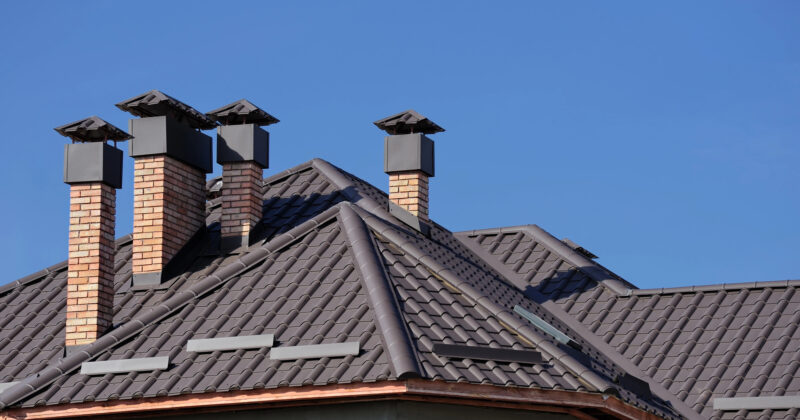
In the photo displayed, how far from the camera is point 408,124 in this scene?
1947cm

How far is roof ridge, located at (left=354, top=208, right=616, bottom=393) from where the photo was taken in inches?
567

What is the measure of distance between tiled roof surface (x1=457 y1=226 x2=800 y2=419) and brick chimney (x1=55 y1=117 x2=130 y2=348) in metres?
6.94

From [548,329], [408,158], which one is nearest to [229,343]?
[548,329]

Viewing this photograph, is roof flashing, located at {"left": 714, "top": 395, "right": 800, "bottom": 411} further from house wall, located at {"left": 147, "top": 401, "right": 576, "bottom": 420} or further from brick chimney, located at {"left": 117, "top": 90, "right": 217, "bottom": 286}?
brick chimney, located at {"left": 117, "top": 90, "right": 217, "bottom": 286}

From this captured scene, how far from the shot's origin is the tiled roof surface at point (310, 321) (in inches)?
558

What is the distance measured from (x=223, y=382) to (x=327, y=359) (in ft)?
3.76

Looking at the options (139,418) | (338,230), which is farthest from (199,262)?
(139,418)

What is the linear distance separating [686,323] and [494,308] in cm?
556

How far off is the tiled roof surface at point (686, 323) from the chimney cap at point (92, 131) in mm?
6930

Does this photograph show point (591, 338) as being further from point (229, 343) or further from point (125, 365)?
point (125, 365)

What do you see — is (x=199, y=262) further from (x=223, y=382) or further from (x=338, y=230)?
(x=223, y=382)

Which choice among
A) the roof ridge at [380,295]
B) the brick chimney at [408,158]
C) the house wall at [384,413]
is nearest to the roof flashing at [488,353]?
the roof ridge at [380,295]

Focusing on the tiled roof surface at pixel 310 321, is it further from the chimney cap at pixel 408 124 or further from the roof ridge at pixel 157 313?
the chimney cap at pixel 408 124

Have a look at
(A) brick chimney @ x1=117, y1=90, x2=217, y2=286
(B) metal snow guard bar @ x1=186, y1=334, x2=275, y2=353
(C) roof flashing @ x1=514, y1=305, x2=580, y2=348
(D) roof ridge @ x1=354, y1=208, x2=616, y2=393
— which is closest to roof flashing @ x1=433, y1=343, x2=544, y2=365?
(D) roof ridge @ x1=354, y1=208, x2=616, y2=393
